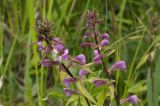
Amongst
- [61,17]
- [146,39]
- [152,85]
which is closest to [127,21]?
[146,39]

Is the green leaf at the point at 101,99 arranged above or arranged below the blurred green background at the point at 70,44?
below

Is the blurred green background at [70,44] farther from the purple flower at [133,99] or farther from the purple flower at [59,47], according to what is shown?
the purple flower at [59,47]

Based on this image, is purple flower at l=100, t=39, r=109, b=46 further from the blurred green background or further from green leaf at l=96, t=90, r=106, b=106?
the blurred green background

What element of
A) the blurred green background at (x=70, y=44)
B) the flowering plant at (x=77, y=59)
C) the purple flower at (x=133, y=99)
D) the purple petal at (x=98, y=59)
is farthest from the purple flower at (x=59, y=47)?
the blurred green background at (x=70, y=44)

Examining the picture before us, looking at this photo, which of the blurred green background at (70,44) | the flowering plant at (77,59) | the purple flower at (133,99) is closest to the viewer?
the flowering plant at (77,59)

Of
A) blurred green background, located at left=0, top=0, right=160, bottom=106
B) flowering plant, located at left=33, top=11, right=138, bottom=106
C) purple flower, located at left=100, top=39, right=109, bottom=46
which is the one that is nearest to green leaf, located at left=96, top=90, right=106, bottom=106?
flowering plant, located at left=33, top=11, right=138, bottom=106

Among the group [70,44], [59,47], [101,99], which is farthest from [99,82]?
[70,44]

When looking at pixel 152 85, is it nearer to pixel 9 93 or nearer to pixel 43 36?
pixel 43 36

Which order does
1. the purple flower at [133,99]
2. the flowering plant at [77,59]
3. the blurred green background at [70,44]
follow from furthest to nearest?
A: the blurred green background at [70,44] → the purple flower at [133,99] → the flowering plant at [77,59]

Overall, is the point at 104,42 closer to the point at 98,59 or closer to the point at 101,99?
the point at 98,59

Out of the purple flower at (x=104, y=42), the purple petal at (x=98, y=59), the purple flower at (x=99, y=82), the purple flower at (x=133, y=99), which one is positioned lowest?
the purple flower at (x=133, y=99)
